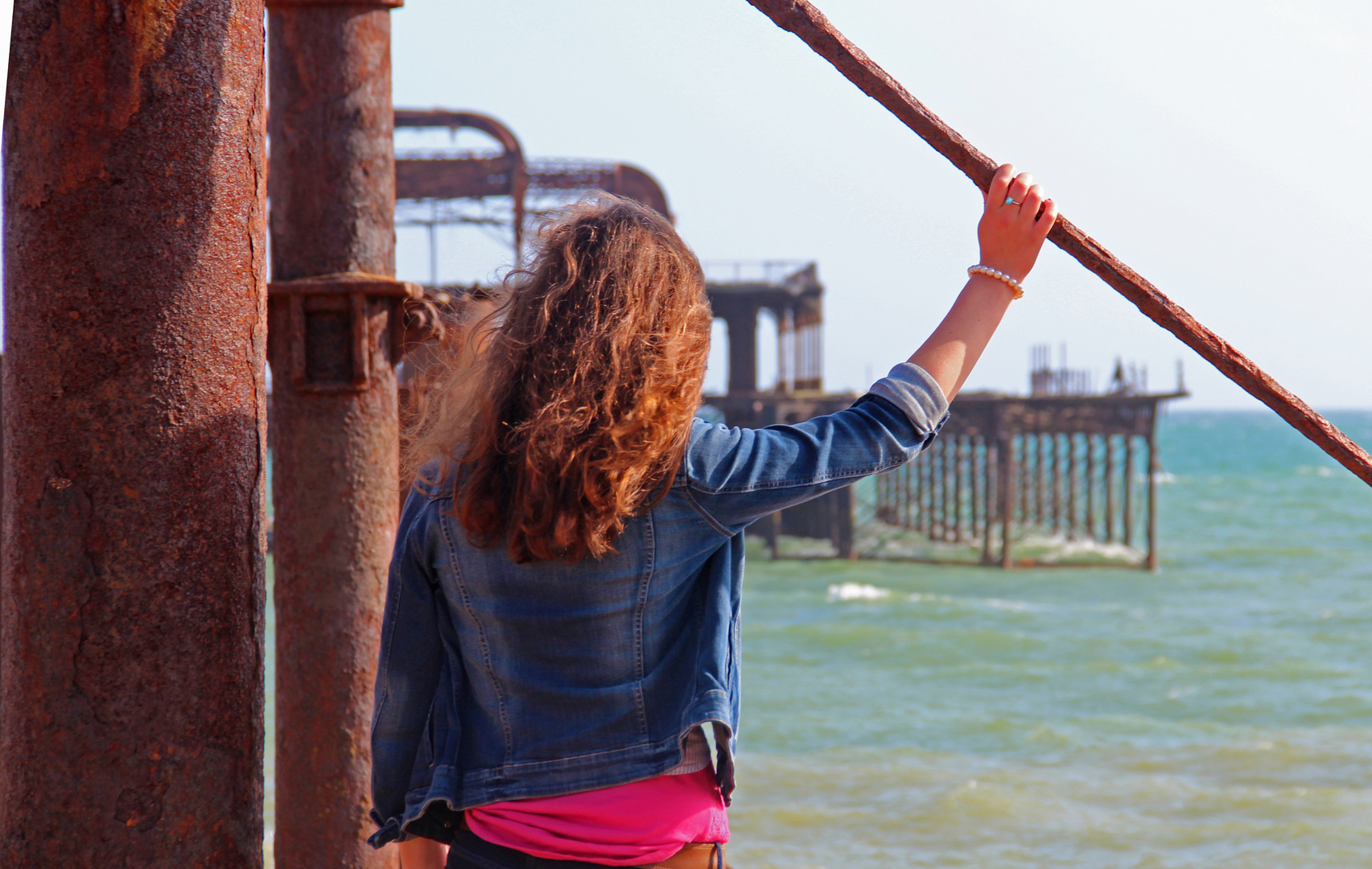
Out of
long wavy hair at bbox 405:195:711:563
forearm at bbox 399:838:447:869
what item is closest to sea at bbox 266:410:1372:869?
forearm at bbox 399:838:447:869

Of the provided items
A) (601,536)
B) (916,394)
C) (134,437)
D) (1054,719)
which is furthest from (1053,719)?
(134,437)

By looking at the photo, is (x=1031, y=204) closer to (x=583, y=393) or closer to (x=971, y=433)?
(x=583, y=393)

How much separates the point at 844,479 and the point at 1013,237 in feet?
1.38

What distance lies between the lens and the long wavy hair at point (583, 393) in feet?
4.24

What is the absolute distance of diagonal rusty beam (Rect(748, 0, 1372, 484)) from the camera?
163 cm

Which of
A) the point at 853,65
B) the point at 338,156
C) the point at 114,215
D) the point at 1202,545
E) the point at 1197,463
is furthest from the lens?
the point at 1197,463

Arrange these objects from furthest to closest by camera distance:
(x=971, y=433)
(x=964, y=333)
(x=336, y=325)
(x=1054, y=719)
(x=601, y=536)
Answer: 1. (x=971, y=433)
2. (x=1054, y=719)
3. (x=336, y=325)
4. (x=964, y=333)
5. (x=601, y=536)

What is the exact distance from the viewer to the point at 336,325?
261cm

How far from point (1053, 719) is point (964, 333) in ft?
38.8

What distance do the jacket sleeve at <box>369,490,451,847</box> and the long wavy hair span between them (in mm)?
148

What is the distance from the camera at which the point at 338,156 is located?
2586mm

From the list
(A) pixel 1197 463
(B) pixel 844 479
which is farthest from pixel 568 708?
Answer: (A) pixel 1197 463

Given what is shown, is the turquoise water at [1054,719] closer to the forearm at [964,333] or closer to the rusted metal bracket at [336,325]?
the rusted metal bracket at [336,325]

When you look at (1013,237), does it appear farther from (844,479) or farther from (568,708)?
(568,708)
